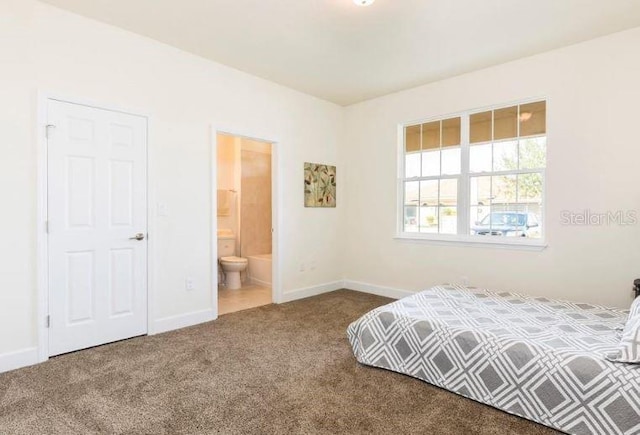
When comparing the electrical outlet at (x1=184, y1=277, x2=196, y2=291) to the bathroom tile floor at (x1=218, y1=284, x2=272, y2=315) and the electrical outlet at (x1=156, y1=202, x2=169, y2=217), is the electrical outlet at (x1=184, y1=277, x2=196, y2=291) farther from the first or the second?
the electrical outlet at (x1=156, y1=202, x2=169, y2=217)

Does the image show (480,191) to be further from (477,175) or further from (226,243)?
(226,243)

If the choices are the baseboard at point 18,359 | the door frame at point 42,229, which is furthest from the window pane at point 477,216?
the baseboard at point 18,359

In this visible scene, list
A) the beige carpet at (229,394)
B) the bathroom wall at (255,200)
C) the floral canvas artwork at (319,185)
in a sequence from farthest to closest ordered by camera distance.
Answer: the bathroom wall at (255,200)
the floral canvas artwork at (319,185)
the beige carpet at (229,394)

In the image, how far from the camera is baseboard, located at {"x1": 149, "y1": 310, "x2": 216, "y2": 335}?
3316mm

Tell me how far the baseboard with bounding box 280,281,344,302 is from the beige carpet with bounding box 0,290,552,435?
1.32m

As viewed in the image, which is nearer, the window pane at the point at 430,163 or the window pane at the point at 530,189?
the window pane at the point at 530,189

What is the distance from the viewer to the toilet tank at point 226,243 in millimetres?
5582

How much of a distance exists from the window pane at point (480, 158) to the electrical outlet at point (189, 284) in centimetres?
329

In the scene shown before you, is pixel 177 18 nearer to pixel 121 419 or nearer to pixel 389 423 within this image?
pixel 121 419

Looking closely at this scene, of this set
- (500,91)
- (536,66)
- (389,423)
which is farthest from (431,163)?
(389,423)

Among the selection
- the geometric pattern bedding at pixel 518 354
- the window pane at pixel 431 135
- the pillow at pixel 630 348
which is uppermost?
the window pane at pixel 431 135

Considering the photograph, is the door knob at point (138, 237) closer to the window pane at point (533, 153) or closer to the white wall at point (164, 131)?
the white wall at point (164, 131)

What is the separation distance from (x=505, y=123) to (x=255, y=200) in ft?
12.5

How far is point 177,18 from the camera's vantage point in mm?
2873
